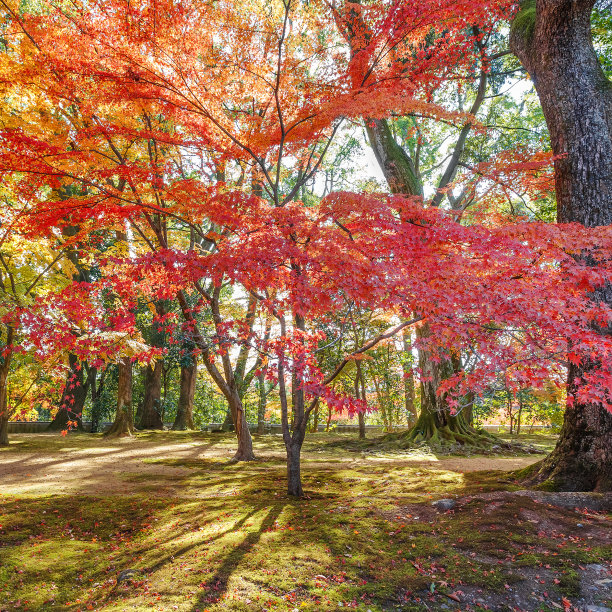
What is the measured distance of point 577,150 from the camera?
4.79m

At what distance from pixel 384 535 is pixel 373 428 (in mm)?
13953

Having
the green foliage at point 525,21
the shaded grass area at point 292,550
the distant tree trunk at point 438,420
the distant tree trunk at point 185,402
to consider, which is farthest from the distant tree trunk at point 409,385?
the green foliage at point 525,21

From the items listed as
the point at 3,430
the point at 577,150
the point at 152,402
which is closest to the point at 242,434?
the point at 3,430

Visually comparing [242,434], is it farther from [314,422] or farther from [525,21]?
[525,21]

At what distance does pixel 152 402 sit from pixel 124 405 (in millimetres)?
2429

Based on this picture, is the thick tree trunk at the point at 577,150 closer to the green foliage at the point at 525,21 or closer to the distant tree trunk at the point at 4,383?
the green foliage at the point at 525,21

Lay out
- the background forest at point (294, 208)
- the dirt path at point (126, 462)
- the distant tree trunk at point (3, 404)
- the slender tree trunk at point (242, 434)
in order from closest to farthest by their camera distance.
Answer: the background forest at point (294, 208)
the dirt path at point (126, 462)
the slender tree trunk at point (242, 434)
the distant tree trunk at point (3, 404)

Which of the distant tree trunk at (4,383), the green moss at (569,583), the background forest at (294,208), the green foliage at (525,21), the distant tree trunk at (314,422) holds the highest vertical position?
the green foliage at (525,21)

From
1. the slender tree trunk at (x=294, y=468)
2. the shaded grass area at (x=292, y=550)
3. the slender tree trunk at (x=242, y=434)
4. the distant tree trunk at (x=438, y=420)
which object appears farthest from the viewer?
the distant tree trunk at (x=438, y=420)

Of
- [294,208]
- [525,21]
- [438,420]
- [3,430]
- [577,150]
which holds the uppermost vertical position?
[525,21]

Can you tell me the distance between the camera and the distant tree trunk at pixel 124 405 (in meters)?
11.3

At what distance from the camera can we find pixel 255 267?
417 centimetres

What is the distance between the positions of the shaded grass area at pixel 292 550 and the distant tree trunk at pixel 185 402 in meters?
9.01

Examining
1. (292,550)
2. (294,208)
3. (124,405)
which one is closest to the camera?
(292,550)
